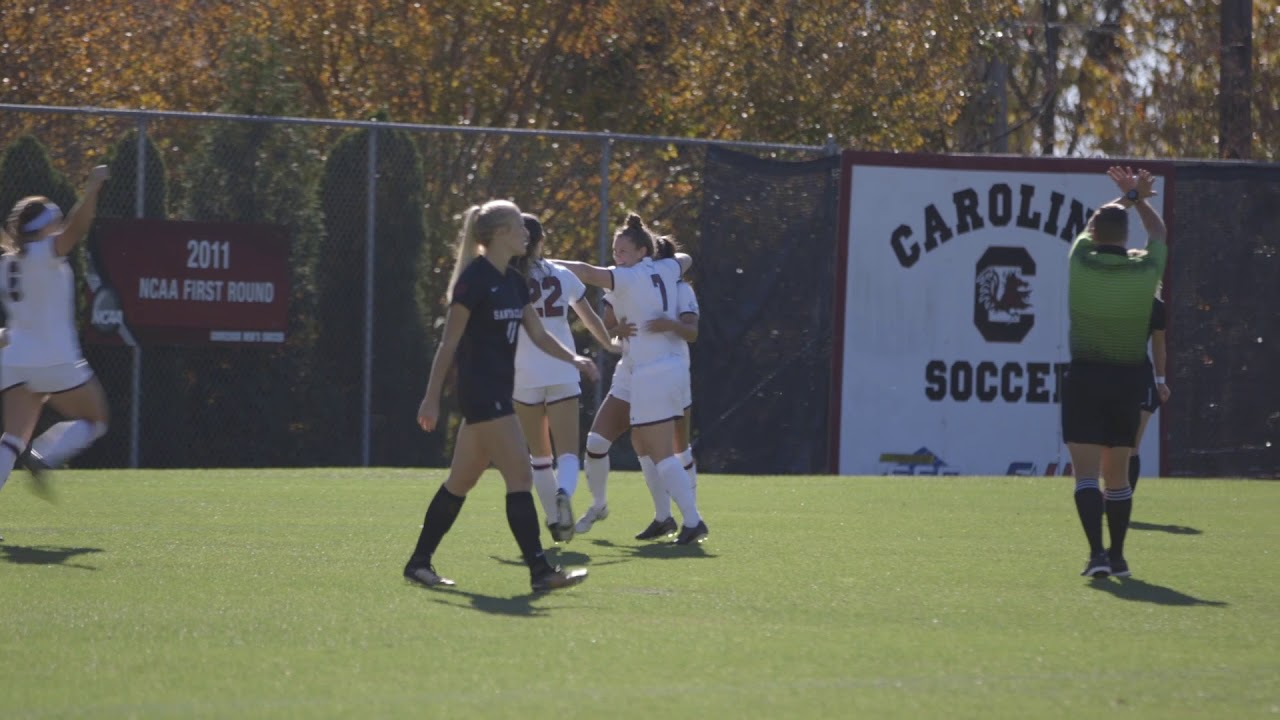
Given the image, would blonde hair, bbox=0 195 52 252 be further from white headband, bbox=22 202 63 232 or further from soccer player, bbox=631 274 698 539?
soccer player, bbox=631 274 698 539

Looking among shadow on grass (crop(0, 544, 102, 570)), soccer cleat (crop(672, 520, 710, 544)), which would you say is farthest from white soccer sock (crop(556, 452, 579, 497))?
shadow on grass (crop(0, 544, 102, 570))

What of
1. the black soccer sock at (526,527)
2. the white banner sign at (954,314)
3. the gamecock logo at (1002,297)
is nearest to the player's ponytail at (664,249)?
the black soccer sock at (526,527)

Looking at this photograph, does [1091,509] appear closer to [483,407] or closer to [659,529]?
[659,529]

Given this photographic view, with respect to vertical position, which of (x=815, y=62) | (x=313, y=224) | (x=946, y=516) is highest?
(x=815, y=62)

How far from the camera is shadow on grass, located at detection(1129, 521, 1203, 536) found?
41.3ft

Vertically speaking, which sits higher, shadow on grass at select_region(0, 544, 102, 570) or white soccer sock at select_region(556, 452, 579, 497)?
white soccer sock at select_region(556, 452, 579, 497)

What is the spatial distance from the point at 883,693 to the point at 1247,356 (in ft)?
44.2

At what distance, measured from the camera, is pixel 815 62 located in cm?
2567

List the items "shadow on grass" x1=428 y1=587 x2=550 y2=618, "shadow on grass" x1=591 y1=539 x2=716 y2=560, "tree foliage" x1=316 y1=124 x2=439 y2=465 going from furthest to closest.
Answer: "tree foliage" x1=316 y1=124 x2=439 y2=465 < "shadow on grass" x1=591 y1=539 x2=716 y2=560 < "shadow on grass" x1=428 y1=587 x2=550 y2=618

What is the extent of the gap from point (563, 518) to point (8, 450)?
327cm

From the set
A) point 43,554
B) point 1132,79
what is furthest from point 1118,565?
point 1132,79

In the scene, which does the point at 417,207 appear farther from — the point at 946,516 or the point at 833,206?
the point at 946,516

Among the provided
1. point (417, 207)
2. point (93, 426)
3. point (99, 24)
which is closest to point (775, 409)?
point (417, 207)

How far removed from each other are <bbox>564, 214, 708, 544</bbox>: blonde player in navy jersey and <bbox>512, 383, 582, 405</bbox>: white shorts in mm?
400
